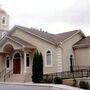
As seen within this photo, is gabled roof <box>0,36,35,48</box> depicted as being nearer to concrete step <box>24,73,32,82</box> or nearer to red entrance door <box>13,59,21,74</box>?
red entrance door <box>13,59,21,74</box>

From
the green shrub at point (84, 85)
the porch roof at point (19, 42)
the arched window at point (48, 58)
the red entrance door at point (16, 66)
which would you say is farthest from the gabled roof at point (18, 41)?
the green shrub at point (84, 85)

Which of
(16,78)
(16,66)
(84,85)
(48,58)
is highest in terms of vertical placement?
(48,58)

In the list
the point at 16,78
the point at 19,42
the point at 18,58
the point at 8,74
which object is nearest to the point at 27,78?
the point at 16,78

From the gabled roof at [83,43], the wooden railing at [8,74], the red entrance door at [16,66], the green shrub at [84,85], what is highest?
the gabled roof at [83,43]

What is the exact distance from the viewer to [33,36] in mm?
33406

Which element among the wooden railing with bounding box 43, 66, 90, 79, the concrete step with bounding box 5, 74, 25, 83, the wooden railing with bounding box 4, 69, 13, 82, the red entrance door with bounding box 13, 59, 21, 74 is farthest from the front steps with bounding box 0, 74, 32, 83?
the wooden railing with bounding box 43, 66, 90, 79

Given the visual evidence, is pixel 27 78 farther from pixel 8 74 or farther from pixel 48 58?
pixel 8 74

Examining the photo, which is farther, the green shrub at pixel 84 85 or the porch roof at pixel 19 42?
the porch roof at pixel 19 42

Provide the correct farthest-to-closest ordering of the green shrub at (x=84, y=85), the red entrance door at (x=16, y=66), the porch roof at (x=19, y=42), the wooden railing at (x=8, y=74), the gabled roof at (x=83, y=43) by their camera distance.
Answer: the red entrance door at (x=16, y=66)
the wooden railing at (x=8, y=74)
the porch roof at (x=19, y=42)
the gabled roof at (x=83, y=43)
the green shrub at (x=84, y=85)

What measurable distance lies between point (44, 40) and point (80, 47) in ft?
15.3

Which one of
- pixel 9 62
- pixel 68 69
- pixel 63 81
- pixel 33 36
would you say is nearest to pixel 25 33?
pixel 33 36

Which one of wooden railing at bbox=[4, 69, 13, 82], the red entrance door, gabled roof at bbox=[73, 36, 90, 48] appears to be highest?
gabled roof at bbox=[73, 36, 90, 48]

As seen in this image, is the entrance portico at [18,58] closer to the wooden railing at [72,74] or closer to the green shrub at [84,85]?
the wooden railing at [72,74]

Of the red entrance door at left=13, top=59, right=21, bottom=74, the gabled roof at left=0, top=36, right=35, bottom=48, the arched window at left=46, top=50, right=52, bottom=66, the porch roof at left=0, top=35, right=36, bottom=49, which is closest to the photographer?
the arched window at left=46, top=50, right=52, bottom=66
